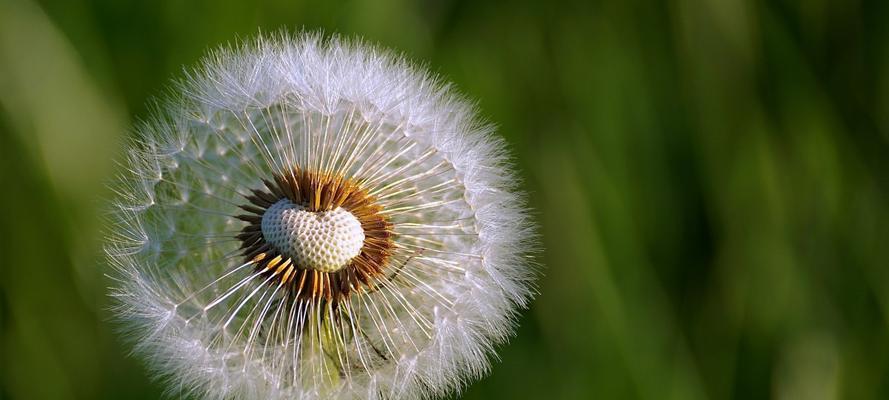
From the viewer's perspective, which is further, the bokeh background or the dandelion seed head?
the bokeh background

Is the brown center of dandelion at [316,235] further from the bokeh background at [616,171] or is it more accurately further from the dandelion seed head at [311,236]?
the bokeh background at [616,171]

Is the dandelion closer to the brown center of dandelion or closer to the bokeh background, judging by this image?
the brown center of dandelion

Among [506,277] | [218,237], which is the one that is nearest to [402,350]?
[506,277]

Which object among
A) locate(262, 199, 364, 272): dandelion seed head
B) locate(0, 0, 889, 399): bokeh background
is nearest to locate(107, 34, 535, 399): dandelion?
locate(262, 199, 364, 272): dandelion seed head

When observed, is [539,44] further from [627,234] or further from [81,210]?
[81,210]

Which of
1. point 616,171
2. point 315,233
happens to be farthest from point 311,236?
point 616,171

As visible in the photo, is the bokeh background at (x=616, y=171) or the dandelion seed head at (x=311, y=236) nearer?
the dandelion seed head at (x=311, y=236)

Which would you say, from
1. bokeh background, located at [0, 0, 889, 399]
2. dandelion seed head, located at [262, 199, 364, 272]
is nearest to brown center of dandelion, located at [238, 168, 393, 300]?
dandelion seed head, located at [262, 199, 364, 272]

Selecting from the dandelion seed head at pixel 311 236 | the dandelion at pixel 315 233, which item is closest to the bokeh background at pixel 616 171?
the dandelion at pixel 315 233
